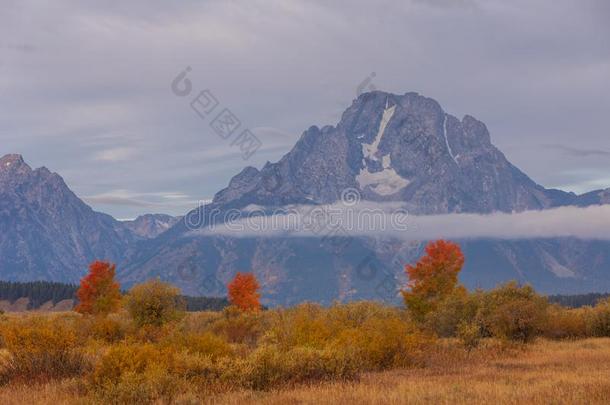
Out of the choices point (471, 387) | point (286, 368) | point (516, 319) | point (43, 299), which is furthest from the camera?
point (43, 299)

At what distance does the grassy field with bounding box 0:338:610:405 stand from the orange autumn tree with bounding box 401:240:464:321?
37.9 m

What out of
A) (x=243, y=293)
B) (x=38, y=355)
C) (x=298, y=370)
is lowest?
(x=243, y=293)

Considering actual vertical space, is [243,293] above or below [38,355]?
below

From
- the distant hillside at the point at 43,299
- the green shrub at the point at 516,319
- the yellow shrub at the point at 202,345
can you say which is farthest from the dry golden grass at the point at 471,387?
the distant hillside at the point at 43,299

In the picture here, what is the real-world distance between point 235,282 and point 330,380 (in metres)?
75.0

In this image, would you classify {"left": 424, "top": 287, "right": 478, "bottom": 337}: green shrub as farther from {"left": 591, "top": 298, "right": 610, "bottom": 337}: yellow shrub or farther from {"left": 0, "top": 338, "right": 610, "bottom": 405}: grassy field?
{"left": 0, "top": 338, "right": 610, "bottom": 405}: grassy field

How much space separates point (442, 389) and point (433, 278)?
51144 millimetres

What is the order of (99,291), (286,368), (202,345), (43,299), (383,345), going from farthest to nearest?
(43,299) → (99,291) → (383,345) → (202,345) → (286,368)

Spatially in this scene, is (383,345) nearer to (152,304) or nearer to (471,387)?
(471,387)

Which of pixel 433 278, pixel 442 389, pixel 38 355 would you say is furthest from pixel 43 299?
pixel 442 389

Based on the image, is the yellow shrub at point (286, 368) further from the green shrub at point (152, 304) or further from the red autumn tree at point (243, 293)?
the red autumn tree at point (243, 293)

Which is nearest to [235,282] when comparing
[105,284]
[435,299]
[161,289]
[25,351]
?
[105,284]

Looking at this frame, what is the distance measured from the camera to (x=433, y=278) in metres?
68.2

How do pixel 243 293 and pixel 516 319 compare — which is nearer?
pixel 516 319
